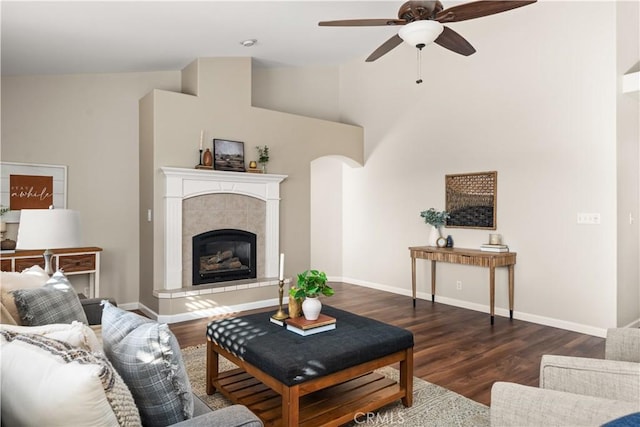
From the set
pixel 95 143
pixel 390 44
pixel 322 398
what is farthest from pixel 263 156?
pixel 322 398

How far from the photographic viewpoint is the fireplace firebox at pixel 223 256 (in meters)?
4.76

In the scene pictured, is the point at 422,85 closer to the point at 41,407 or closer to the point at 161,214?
the point at 161,214

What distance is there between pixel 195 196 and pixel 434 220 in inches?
115

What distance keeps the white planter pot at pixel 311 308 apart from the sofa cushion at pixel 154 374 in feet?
3.81

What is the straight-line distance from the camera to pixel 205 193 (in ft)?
15.5

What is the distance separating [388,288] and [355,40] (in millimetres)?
3513

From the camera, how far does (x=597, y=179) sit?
3941 mm

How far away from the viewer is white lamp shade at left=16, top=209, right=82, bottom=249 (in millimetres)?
2320

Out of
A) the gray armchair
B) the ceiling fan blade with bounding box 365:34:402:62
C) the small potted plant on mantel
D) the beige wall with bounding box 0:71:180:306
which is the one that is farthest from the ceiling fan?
the beige wall with bounding box 0:71:180:306

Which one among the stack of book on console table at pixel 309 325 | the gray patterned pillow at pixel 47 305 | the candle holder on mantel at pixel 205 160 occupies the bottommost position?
the stack of book on console table at pixel 309 325

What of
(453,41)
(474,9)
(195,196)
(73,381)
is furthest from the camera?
(195,196)

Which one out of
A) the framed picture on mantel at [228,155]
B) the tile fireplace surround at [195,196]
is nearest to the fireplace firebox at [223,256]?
the tile fireplace surround at [195,196]

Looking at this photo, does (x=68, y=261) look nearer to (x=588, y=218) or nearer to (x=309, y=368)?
(x=309, y=368)

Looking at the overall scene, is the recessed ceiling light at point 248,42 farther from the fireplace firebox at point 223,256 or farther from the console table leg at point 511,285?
the console table leg at point 511,285
